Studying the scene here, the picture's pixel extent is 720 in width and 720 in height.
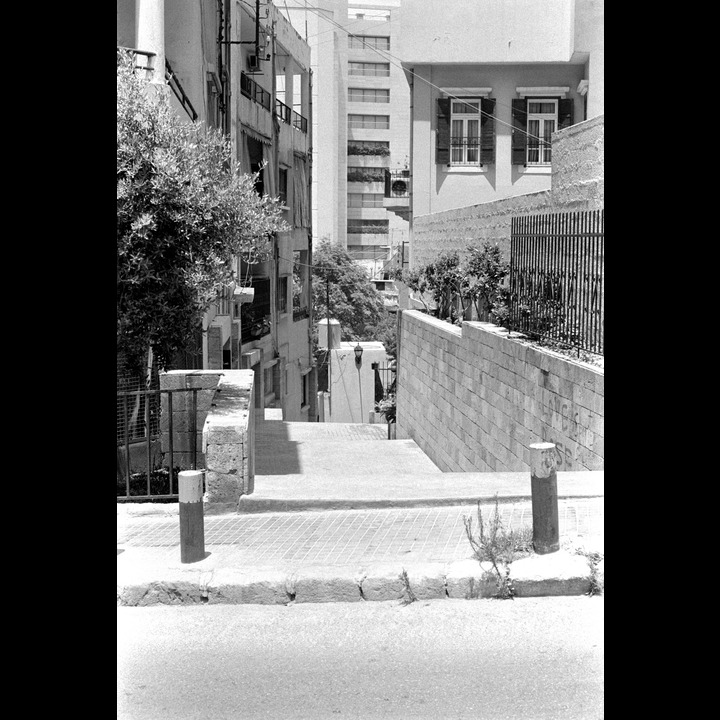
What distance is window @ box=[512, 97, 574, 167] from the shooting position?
86.9 ft

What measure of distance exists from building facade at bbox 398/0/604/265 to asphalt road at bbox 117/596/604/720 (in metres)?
20.1

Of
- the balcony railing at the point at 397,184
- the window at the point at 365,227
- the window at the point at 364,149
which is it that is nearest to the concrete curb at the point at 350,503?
the balcony railing at the point at 397,184

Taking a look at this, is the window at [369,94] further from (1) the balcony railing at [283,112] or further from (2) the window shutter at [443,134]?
(2) the window shutter at [443,134]

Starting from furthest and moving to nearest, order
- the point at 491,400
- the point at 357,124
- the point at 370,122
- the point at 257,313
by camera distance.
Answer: the point at 370,122 < the point at 357,124 < the point at 257,313 < the point at 491,400

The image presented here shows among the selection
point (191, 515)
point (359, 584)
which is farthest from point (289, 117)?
point (359, 584)

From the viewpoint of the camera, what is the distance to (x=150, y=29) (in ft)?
48.5

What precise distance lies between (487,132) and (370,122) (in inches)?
2710

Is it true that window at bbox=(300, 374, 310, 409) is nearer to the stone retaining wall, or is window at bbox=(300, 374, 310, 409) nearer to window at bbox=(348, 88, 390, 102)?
the stone retaining wall

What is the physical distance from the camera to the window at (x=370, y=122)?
92812mm

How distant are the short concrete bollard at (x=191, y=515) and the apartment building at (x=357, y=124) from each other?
7477 centimetres

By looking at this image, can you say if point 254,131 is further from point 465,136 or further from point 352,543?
point 352,543

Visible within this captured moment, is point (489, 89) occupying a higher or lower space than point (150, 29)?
higher

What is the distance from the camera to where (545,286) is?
12953mm
